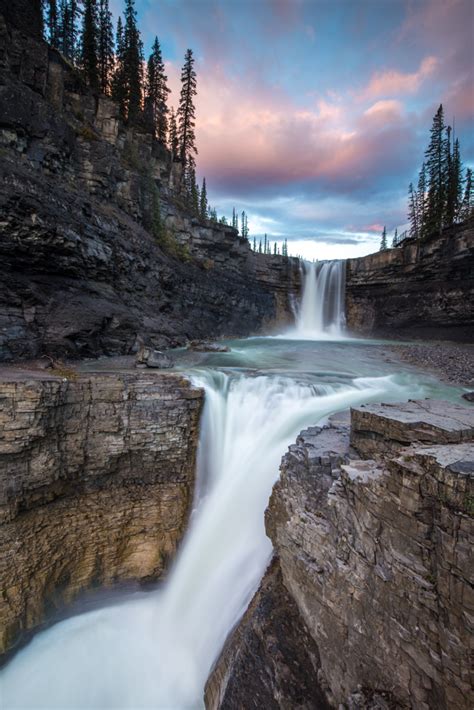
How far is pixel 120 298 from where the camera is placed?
1562 cm

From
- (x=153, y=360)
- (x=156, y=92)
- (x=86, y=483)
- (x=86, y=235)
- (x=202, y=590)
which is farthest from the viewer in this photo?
(x=156, y=92)

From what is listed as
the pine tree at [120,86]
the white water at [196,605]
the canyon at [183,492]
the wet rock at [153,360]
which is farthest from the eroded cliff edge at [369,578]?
the pine tree at [120,86]

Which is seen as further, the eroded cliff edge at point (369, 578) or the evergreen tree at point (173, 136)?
the evergreen tree at point (173, 136)

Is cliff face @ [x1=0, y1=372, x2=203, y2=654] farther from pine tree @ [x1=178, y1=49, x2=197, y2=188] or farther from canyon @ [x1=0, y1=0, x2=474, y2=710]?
pine tree @ [x1=178, y1=49, x2=197, y2=188]

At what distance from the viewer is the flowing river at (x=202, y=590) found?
5836mm

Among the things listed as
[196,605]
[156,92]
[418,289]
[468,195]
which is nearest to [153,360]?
[196,605]

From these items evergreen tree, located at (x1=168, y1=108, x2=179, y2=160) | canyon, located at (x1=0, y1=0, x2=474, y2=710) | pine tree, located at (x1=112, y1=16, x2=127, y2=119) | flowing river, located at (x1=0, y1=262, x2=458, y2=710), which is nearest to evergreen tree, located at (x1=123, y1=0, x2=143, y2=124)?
pine tree, located at (x1=112, y1=16, x2=127, y2=119)

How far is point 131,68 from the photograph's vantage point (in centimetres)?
2639

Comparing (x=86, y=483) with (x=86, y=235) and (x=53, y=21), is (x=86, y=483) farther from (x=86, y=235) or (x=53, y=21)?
(x=53, y=21)

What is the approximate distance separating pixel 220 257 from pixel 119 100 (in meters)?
14.9

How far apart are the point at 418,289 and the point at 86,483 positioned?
28362mm

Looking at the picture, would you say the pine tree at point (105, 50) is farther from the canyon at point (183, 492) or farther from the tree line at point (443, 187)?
the tree line at point (443, 187)

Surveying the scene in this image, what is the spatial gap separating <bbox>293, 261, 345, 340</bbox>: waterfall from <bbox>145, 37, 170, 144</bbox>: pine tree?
62.9 ft

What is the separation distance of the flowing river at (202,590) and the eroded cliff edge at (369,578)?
3.20 ft
